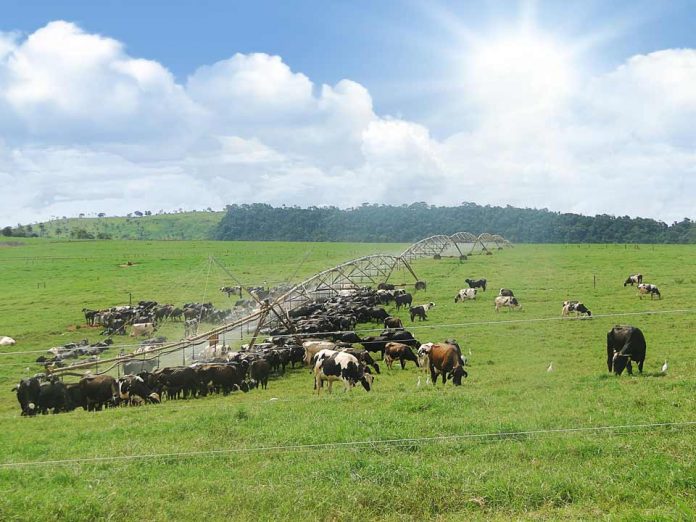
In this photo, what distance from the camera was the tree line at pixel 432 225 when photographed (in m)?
113

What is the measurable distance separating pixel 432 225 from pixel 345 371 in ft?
376

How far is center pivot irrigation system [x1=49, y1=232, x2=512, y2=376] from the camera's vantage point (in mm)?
23812

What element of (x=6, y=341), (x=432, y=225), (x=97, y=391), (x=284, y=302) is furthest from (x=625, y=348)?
(x=432, y=225)

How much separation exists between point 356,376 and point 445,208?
412 feet

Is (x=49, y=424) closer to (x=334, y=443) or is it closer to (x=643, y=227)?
(x=334, y=443)

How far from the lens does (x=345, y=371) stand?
60.4 ft

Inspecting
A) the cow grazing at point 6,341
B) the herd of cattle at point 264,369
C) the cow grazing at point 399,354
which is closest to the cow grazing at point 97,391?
the herd of cattle at point 264,369

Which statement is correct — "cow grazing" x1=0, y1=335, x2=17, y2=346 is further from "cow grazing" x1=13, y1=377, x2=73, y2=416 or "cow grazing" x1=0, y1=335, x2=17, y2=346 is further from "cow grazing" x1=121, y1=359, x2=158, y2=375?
"cow grazing" x1=13, y1=377, x2=73, y2=416

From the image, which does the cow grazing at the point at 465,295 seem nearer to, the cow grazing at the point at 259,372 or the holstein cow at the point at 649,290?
the holstein cow at the point at 649,290

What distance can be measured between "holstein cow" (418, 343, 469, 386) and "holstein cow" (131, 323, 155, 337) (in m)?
20.0

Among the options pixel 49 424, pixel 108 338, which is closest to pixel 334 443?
pixel 49 424

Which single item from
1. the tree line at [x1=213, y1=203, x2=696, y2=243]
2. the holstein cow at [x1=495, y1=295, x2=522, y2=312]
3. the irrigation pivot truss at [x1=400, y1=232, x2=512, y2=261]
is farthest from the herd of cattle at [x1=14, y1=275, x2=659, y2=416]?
the tree line at [x1=213, y1=203, x2=696, y2=243]

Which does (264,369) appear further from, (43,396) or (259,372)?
(43,396)

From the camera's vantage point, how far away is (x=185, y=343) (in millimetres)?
23672
